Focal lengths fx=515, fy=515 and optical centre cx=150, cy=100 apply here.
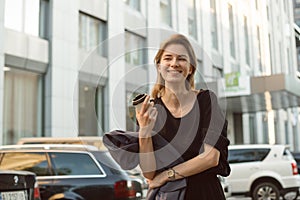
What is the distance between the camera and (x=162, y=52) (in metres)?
1.92

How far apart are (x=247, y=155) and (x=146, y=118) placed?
494 inches

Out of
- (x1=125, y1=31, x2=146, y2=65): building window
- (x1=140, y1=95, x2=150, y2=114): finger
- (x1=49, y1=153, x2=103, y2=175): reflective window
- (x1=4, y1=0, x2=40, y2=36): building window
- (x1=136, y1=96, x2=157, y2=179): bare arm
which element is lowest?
(x1=49, y1=153, x2=103, y2=175): reflective window

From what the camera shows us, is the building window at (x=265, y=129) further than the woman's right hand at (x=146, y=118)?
Yes

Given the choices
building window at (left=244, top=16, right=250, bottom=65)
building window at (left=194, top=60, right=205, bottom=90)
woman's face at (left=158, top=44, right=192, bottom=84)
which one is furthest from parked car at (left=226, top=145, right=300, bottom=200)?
building window at (left=244, top=16, right=250, bottom=65)

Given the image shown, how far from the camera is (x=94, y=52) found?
1899 millimetres

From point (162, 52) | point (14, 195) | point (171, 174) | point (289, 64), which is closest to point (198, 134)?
point (171, 174)

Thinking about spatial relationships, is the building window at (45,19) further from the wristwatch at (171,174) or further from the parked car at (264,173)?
the wristwatch at (171,174)

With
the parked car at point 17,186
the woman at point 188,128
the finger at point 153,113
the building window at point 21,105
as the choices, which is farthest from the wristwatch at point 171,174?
the building window at point 21,105

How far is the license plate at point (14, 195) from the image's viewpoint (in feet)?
15.3

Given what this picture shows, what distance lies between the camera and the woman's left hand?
6.25 ft

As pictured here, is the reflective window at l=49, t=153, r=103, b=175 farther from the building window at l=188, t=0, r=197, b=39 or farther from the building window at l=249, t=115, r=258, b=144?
the building window at l=249, t=115, r=258, b=144

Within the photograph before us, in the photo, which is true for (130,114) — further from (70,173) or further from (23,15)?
(23,15)

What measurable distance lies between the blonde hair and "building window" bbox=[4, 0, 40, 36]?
44.4 feet

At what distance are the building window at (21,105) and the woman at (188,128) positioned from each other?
13272 mm
